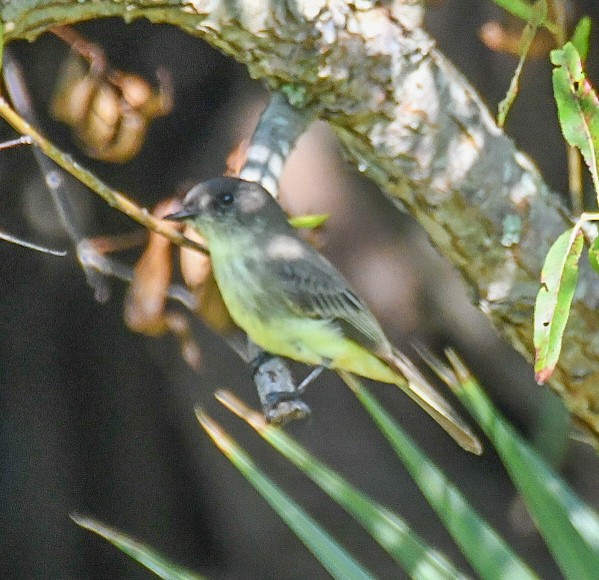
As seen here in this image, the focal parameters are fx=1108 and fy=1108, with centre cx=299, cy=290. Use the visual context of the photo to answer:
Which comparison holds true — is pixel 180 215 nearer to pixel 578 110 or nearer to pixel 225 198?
pixel 225 198

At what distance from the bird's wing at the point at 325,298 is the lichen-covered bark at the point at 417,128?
1.47 ft

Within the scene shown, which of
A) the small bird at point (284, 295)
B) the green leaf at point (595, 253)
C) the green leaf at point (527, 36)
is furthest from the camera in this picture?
the small bird at point (284, 295)

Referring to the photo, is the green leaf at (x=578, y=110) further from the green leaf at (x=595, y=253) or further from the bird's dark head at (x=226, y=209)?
the bird's dark head at (x=226, y=209)

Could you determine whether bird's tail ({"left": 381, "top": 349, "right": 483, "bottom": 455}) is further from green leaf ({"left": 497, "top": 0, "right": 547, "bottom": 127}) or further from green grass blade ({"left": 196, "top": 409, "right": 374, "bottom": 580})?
green leaf ({"left": 497, "top": 0, "right": 547, "bottom": 127})

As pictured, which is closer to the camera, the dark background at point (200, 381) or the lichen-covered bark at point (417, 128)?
the lichen-covered bark at point (417, 128)

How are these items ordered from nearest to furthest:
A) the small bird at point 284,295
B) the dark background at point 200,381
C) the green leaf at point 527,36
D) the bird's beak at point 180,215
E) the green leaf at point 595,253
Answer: the green leaf at point 595,253
the green leaf at point 527,36
the bird's beak at point 180,215
the small bird at point 284,295
the dark background at point 200,381

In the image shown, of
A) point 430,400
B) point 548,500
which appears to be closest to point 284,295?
point 430,400

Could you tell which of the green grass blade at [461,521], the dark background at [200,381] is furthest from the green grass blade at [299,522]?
the dark background at [200,381]

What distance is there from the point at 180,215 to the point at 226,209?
15cm

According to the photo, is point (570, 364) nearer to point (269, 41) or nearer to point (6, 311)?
point (269, 41)

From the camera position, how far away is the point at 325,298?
8.32 feet

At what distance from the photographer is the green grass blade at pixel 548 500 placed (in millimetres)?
1916

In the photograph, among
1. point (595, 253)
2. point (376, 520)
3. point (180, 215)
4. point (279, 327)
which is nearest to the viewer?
point (595, 253)

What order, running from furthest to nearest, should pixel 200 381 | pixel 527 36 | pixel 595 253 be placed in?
pixel 200 381 → pixel 527 36 → pixel 595 253
